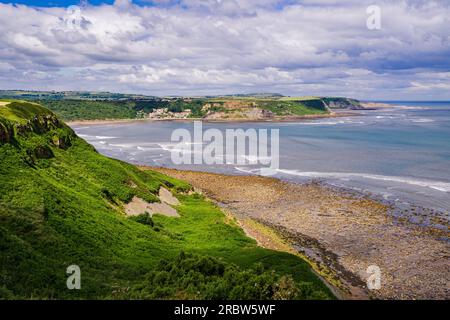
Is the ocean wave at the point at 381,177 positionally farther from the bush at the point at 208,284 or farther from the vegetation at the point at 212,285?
the bush at the point at 208,284

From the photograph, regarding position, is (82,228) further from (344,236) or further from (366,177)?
(366,177)

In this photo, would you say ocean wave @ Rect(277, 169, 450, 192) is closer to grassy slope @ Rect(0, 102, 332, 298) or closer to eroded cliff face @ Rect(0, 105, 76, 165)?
grassy slope @ Rect(0, 102, 332, 298)

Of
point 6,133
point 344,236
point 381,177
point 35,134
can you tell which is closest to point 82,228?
point 6,133

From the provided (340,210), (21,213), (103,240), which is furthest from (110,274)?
(340,210)

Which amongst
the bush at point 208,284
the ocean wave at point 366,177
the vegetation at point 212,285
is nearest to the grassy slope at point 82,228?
the vegetation at point 212,285

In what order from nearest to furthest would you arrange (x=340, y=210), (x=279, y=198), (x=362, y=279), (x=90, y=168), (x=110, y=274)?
(x=110, y=274)
(x=362, y=279)
(x=90, y=168)
(x=340, y=210)
(x=279, y=198)
